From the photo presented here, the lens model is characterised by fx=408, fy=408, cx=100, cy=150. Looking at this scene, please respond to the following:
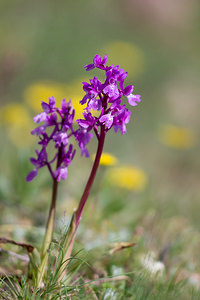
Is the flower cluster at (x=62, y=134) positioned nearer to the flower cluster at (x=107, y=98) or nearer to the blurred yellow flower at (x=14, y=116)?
the flower cluster at (x=107, y=98)

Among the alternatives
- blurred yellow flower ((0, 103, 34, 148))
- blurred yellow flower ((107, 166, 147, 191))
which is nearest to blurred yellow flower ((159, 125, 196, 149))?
blurred yellow flower ((107, 166, 147, 191))

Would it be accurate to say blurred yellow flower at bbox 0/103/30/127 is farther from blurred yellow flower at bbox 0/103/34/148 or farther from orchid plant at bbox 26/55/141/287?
orchid plant at bbox 26/55/141/287

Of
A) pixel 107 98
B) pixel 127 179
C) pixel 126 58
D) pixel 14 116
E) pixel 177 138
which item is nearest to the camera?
pixel 107 98

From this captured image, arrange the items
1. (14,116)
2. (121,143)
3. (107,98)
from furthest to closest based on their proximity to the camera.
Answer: (121,143) < (14,116) < (107,98)

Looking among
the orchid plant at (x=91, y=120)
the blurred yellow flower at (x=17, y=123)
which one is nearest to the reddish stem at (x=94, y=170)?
the orchid plant at (x=91, y=120)

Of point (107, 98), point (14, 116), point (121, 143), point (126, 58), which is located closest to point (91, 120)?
point (107, 98)

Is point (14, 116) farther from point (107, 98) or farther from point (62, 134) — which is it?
point (107, 98)

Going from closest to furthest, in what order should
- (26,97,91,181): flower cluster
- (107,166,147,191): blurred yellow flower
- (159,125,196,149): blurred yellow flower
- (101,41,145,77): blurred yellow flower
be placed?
(26,97,91,181): flower cluster, (107,166,147,191): blurred yellow flower, (159,125,196,149): blurred yellow flower, (101,41,145,77): blurred yellow flower
